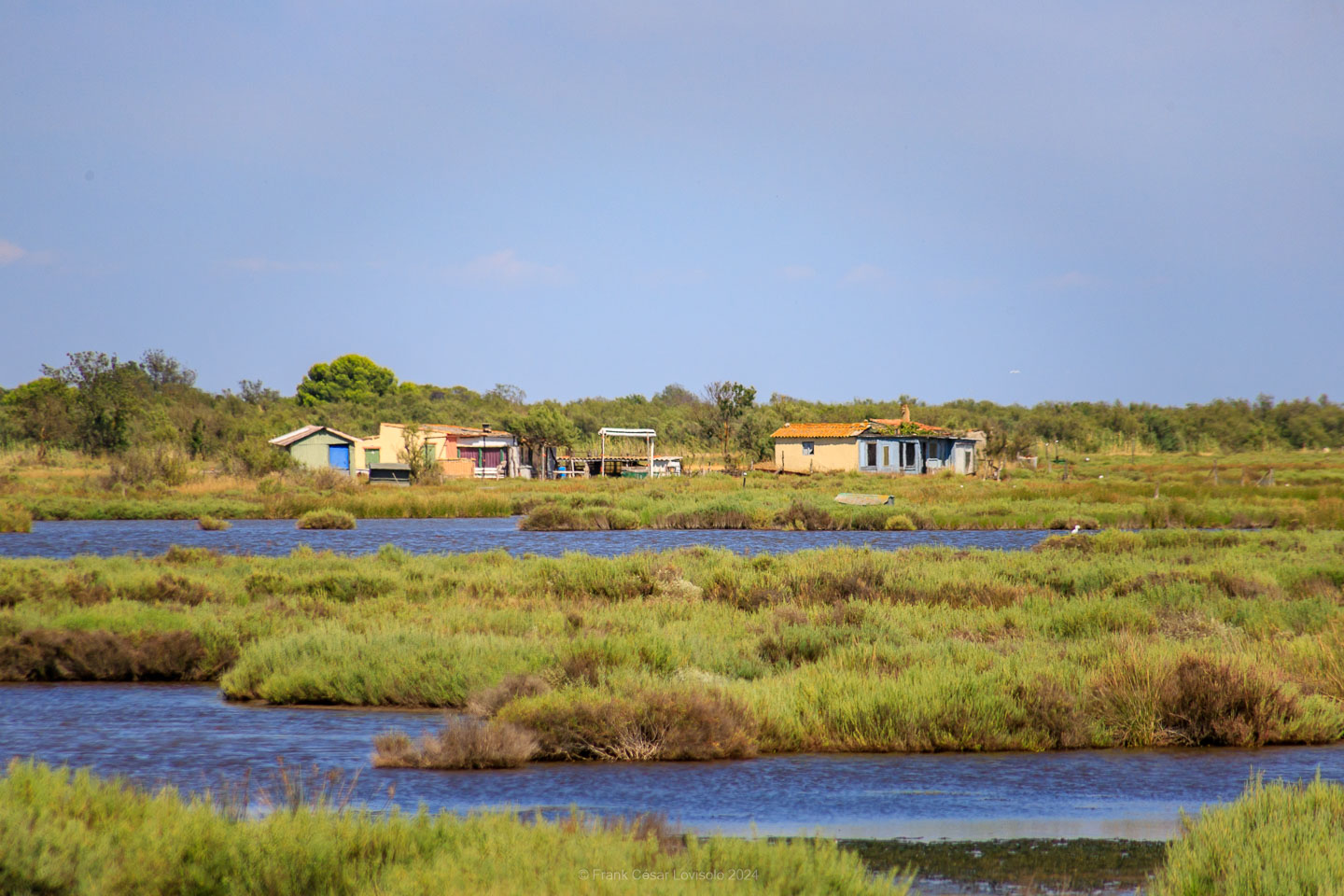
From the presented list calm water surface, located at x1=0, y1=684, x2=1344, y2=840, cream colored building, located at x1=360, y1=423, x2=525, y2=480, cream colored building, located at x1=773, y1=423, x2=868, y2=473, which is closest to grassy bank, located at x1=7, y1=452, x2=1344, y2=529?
cream colored building, located at x1=773, y1=423, x2=868, y2=473

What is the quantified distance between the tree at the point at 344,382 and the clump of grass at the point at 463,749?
353ft

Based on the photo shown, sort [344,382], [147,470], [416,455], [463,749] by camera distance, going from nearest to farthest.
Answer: [463,749]
[147,470]
[416,455]
[344,382]

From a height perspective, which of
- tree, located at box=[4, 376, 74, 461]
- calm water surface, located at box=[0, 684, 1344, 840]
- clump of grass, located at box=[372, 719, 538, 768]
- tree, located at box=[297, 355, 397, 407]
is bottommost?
calm water surface, located at box=[0, 684, 1344, 840]

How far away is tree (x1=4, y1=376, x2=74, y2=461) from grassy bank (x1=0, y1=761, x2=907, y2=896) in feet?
229

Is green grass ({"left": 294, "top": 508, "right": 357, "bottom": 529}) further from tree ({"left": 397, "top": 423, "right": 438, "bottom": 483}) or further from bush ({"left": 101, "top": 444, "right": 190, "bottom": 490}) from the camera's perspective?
bush ({"left": 101, "top": 444, "right": 190, "bottom": 490})

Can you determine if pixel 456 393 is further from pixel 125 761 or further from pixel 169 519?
pixel 125 761

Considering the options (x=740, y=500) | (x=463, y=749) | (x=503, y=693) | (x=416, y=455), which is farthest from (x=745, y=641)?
(x=416, y=455)

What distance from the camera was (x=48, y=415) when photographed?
7288 centimetres

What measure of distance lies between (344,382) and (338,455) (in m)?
60.1

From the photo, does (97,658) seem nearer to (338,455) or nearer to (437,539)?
(437,539)

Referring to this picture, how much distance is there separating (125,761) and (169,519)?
36.0 metres

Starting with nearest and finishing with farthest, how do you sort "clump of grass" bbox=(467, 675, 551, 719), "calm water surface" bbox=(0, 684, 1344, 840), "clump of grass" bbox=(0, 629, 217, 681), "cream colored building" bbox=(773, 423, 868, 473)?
"calm water surface" bbox=(0, 684, 1344, 840) < "clump of grass" bbox=(467, 675, 551, 719) < "clump of grass" bbox=(0, 629, 217, 681) < "cream colored building" bbox=(773, 423, 868, 473)

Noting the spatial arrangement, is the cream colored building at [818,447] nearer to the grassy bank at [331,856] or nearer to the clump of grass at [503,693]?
the clump of grass at [503,693]

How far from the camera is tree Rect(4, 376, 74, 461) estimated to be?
71.7 meters
